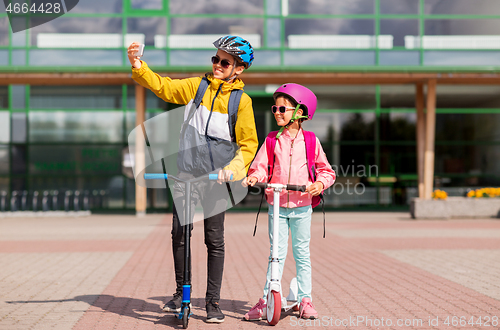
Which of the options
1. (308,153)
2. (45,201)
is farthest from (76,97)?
(308,153)

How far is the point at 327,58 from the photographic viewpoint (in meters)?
17.3

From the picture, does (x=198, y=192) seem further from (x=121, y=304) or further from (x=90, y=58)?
(x=90, y=58)

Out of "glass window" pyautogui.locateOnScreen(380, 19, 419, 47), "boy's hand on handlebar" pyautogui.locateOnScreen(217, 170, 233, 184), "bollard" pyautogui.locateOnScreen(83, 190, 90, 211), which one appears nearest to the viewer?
"boy's hand on handlebar" pyautogui.locateOnScreen(217, 170, 233, 184)

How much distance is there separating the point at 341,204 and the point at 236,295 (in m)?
14.2

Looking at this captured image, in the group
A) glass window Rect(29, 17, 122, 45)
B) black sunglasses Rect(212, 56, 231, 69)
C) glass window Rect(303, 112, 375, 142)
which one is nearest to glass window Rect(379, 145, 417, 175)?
glass window Rect(303, 112, 375, 142)

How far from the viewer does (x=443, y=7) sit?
17.9m

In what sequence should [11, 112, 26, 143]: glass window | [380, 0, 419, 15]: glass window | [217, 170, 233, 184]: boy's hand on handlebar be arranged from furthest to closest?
[11, 112, 26, 143]: glass window → [380, 0, 419, 15]: glass window → [217, 170, 233, 184]: boy's hand on handlebar

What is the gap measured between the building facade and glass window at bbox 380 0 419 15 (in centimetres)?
3

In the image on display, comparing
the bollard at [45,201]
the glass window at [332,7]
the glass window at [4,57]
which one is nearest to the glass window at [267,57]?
the glass window at [332,7]

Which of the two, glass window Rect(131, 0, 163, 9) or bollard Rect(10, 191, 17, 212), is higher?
glass window Rect(131, 0, 163, 9)

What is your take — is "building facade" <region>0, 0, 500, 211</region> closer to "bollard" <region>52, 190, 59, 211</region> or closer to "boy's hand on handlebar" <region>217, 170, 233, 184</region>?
"bollard" <region>52, 190, 59, 211</region>

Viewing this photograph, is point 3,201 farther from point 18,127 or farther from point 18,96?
point 18,96

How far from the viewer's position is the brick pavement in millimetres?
4203

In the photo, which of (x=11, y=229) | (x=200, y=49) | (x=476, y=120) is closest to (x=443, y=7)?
(x=476, y=120)
